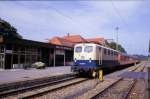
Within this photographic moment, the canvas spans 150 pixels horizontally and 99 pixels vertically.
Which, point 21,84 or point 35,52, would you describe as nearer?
point 21,84

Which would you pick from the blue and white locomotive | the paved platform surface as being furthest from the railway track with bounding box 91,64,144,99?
the paved platform surface

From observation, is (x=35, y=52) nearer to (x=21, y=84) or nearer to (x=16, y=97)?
(x=21, y=84)

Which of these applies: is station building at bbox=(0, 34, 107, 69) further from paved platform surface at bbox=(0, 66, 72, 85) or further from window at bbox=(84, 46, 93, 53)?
window at bbox=(84, 46, 93, 53)

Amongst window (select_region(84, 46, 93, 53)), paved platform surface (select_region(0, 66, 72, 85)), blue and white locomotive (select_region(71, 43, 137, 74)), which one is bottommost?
paved platform surface (select_region(0, 66, 72, 85))

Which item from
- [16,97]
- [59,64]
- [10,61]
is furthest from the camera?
[59,64]

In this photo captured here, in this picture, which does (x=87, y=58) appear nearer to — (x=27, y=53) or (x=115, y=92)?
(x=115, y=92)

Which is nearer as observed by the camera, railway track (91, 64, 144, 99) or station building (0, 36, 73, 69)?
railway track (91, 64, 144, 99)

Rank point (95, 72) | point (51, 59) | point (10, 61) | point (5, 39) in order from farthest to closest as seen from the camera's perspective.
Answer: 1. point (51, 59)
2. point (10, 61)
3. point (5, 39)
4. point (95, 72)

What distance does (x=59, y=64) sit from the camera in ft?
156

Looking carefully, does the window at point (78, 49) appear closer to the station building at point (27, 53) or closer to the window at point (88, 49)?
the window at point (88, 49)

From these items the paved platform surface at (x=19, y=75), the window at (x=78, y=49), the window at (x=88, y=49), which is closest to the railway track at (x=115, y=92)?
the window at (x=88, y=49)

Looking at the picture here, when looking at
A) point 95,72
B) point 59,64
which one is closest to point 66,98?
point 95,72

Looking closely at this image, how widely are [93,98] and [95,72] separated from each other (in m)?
10.9

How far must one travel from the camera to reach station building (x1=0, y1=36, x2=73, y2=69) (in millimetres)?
31406
